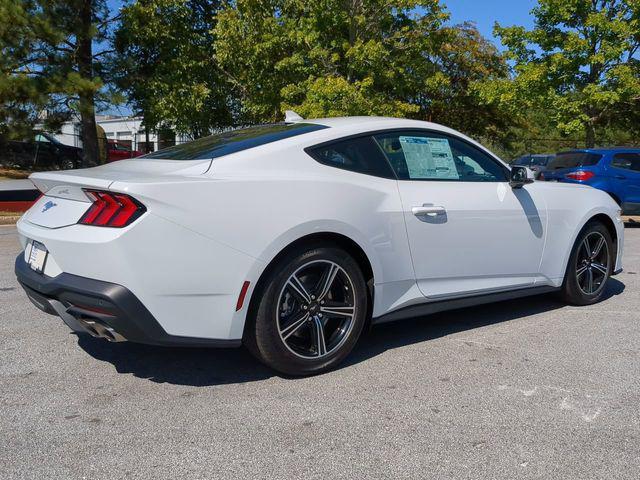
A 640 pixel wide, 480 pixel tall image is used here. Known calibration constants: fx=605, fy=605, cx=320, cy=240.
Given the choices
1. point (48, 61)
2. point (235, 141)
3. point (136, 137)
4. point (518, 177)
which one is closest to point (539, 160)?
point (136, 137)

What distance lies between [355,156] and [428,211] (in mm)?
601

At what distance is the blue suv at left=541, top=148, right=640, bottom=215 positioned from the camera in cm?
1240

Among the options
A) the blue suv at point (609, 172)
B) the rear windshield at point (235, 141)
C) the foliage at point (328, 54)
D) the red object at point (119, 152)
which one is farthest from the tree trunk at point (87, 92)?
the rear windshield at point (235, 141)

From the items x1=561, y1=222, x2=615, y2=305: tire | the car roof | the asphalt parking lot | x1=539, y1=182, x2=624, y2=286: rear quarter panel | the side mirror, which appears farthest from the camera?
x1=561, y1=222, x2=615, y2=305: tire

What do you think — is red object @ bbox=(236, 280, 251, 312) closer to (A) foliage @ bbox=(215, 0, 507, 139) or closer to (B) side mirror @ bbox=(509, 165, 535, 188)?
(B) side mirror @ bbox=(509, 165, 535, 188)

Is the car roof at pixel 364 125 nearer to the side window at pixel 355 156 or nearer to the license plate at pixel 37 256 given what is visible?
the side window at pixel 355 156

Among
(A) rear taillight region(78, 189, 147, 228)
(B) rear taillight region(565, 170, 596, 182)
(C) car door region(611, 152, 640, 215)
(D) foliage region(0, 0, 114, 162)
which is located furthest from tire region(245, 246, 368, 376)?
(D) foliage region(0, 0, 114, 162)

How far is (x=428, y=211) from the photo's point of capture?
3.93 meters

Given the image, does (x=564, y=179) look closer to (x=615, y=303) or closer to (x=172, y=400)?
(x=615, y=303)

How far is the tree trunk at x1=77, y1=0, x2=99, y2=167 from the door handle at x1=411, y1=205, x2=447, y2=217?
1300 cm

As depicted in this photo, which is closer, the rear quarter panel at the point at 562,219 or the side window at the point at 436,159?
the side window at the point at 436,159

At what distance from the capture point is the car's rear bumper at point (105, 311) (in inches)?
116

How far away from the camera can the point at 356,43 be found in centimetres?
1653

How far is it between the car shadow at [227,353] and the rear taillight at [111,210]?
104cm
